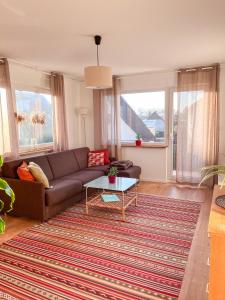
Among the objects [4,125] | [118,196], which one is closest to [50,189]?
[118,196]

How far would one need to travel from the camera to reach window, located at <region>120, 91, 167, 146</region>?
17.2 feet

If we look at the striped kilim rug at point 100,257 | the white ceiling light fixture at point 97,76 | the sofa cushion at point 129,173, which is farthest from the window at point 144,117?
the white ceiling light fixture at point 97,76

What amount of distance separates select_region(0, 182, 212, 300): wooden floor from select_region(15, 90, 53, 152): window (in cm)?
157

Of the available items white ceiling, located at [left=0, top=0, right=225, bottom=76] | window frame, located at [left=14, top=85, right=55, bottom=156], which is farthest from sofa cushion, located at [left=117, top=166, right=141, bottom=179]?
white ceiling, located at [left=0, top=0, right=225, bottom=76]

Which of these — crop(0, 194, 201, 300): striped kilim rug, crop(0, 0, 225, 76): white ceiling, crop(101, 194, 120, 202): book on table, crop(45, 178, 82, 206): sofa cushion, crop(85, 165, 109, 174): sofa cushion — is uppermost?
crop(0, 0, 225, 76): white ceiling

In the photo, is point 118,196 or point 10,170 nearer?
point 10,170

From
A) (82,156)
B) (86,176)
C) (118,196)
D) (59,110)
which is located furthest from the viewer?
(82,156)

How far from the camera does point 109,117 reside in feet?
18.1

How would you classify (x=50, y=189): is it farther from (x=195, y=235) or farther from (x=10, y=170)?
(x=195, y=235)

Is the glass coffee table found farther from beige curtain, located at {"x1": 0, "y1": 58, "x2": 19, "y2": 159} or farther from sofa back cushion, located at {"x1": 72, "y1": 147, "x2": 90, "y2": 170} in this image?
beige curtain, located at {"x1": 0, "y1": 58, "x2": 19, "y2": 159}

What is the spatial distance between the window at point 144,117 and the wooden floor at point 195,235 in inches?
43.8

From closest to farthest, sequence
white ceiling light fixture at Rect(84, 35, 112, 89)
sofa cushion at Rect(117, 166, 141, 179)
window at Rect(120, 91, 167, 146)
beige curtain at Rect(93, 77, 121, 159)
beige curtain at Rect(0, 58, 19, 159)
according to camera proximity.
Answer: white ceiling light fixture at Rect(84, 35, 112, 89) → beige curtain at Rect(0, 58, 19, 159) → sofa cushion at Rect(117, 166, 141, 179) → window at Rect(120, 91, 167, 146) → beige curtain at Rect(93, 77, 121, 159)

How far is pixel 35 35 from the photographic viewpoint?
9.37 ft

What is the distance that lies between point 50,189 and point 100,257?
4.17 ft
